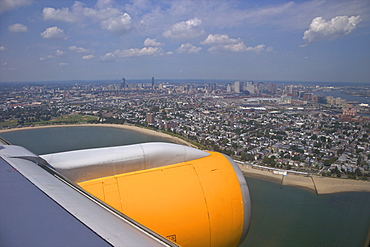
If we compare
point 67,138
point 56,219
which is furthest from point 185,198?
point 67,138

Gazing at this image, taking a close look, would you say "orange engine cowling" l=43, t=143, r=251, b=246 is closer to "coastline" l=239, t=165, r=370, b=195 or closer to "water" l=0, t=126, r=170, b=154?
"coastline" l=239, t=165, r=370, b=195

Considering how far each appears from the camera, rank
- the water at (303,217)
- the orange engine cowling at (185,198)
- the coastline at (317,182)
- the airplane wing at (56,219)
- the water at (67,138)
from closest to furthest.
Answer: the airplane wing at (56,219), the orange engine cowling at (185,198), the water at (303,217), the coastline at (317,182), the water at (67,138)

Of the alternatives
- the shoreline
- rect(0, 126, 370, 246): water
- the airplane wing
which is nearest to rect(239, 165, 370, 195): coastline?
the shoreline

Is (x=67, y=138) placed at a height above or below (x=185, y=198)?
below

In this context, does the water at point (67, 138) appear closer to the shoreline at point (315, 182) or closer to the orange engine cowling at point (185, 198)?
the shoreline at point (315, 182)

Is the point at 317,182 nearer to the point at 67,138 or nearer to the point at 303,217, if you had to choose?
the point at 303,217

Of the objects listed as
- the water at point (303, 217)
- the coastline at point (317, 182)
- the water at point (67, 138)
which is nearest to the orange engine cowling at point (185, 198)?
the water at point (303, 217)

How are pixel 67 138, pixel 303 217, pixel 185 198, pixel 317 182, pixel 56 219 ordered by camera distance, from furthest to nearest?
pixel 67 138 → pixel 317 182 → pixel 303 217 → pixel 185 198 → pixel 56 219

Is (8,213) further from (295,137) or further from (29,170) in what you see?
(295,137)
